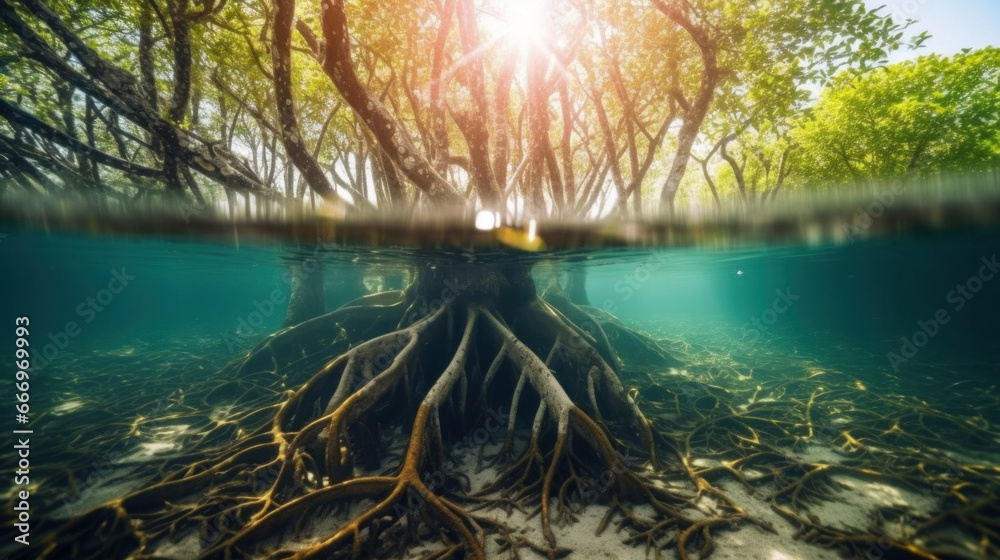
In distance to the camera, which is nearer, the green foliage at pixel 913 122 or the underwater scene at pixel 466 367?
the underwater scene at pixel 466 367

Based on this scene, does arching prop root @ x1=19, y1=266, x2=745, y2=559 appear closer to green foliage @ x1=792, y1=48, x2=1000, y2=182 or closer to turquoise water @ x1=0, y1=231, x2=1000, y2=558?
turquoise water @ x1=0, y1=231, x2=1000, y2=558

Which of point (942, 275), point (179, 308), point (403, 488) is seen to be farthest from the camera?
point (179, 308)

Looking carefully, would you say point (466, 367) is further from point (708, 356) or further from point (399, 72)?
point (708, 356)

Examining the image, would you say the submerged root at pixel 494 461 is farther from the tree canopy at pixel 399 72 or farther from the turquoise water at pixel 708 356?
the tree canopy at pixel 399 72

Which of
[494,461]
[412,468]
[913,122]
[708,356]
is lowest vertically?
[708,356]

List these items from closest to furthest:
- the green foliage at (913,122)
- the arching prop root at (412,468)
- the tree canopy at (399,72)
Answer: the arching prop root at (412,468), the tree canopy at (399,72), the green foliage at (913,122)

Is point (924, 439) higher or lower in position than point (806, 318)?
higher

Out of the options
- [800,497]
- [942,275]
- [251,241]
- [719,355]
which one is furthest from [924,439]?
[942,275]

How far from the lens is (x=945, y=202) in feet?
20.1

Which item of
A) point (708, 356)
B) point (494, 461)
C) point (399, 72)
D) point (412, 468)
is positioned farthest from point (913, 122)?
point (412, 468)

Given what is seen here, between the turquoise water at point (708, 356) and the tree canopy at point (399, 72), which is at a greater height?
the tree canopy at point (399, 72)

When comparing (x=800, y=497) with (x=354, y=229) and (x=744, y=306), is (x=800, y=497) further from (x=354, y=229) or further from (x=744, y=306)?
(x=744, y=306)

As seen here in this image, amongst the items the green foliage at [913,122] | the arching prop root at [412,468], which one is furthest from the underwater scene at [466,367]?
the green foliage at [913,122]

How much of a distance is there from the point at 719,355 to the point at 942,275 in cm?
1247
